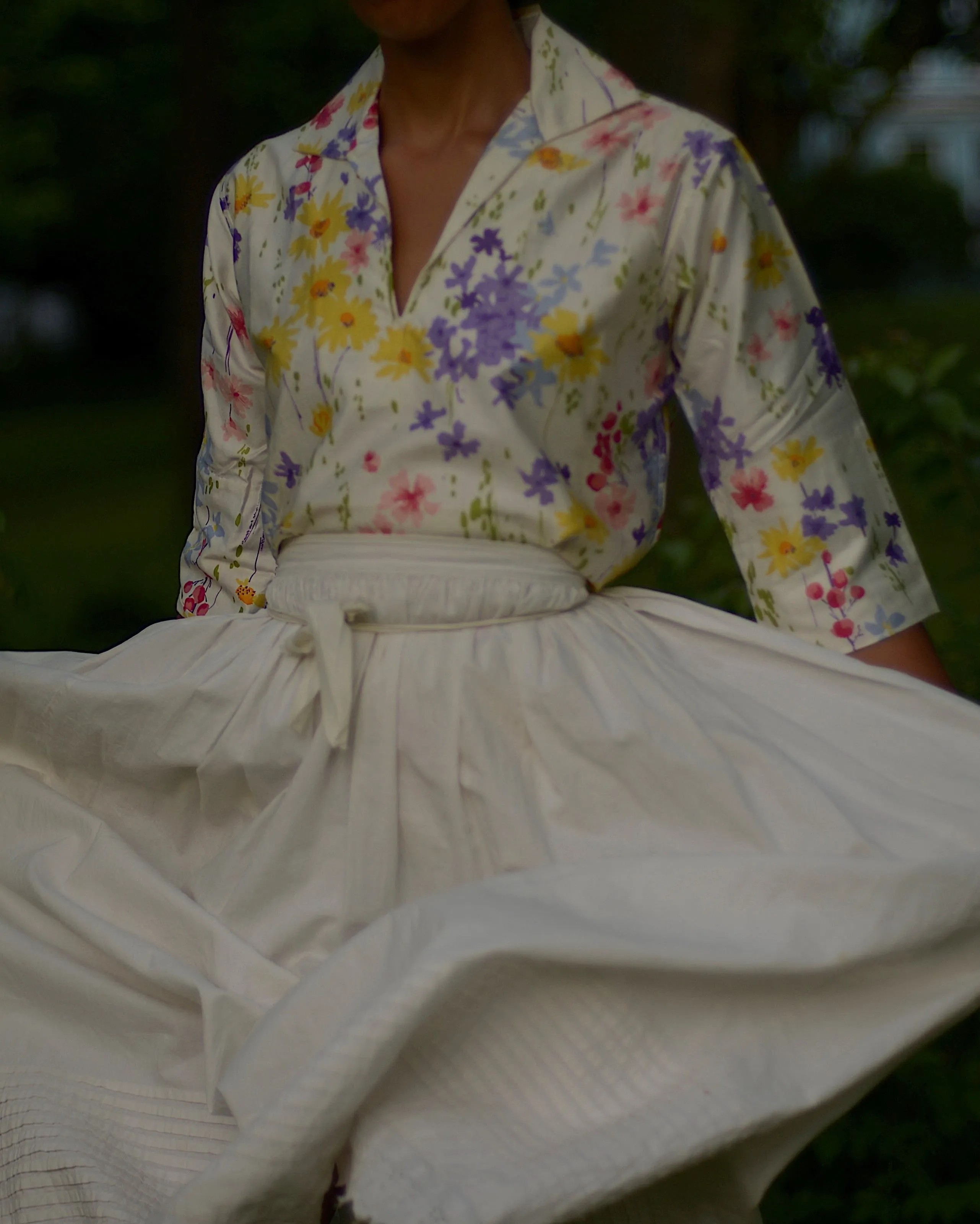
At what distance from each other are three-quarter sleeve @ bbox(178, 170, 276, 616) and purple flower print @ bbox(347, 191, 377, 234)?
0.22m

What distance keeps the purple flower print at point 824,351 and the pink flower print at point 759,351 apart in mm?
73

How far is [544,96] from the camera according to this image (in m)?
2.03

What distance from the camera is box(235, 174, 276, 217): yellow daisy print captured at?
218 cm

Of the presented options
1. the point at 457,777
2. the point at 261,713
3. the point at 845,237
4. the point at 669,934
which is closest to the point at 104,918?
the point at 261,713

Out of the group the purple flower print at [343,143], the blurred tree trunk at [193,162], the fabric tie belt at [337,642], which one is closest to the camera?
the fabric tie belt at [337,642]

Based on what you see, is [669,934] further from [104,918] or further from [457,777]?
[104,918]

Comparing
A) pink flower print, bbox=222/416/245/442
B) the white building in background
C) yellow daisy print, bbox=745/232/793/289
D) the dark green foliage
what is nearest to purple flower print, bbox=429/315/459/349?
yellow daisy print, bbox=745/232/793/289

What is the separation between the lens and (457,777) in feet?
6.07

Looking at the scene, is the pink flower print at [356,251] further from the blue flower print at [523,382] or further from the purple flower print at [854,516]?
the purple flower print at [854,516]

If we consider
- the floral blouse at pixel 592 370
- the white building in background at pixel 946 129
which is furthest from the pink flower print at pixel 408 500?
the white building in background at pixel 946 129

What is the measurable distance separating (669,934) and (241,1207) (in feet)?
1.47

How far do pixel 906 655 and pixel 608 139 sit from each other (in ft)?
2.20

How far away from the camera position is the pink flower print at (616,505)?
1979 millimetres

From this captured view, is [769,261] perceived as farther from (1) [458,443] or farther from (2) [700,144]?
(1) [458,443]
